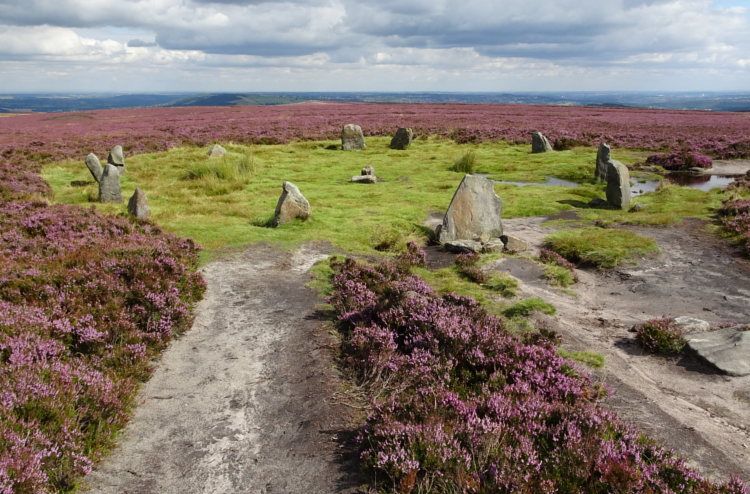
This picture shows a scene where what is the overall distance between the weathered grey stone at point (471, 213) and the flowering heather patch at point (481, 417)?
570cm

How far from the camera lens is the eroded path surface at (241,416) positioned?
4453 mm

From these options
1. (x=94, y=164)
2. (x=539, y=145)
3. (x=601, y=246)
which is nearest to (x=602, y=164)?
(x=539, y=145)

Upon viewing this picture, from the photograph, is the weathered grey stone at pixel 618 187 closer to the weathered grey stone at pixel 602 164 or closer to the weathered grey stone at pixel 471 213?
the weathered grey stone at pixel 602 164

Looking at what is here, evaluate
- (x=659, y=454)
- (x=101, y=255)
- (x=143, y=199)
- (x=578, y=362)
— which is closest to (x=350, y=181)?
(x=143, y=199)

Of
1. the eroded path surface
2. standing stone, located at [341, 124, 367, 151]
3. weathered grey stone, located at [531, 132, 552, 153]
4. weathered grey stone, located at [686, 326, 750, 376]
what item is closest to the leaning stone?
the eroded path surface

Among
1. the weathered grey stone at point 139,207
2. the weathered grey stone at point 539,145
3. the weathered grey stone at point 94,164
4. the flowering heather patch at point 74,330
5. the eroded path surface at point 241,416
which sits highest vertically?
the weathered grey stone at point 539,145

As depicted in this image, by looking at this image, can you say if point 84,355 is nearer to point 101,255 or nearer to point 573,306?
point 101,255

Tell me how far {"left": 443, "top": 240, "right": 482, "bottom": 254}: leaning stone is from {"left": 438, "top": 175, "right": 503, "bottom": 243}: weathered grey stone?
1.23 feet

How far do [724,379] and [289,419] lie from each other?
6069 mm

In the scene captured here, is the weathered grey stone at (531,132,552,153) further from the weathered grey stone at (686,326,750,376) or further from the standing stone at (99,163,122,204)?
the weathered grey stone at (686,326,750,376)

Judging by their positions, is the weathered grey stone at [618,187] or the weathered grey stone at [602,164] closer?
the weathered grey stone at [618,187]

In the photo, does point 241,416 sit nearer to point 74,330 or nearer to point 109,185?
point 74,330

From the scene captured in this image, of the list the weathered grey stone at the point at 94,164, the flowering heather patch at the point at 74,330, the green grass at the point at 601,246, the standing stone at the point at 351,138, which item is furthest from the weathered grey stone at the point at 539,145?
the flowering heather patch at the point at 74,330

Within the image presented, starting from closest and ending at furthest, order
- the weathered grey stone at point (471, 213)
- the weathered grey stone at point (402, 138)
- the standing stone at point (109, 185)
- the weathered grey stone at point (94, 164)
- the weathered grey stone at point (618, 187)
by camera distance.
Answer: the weathered grey stone at point (471, 213) < the standing stone at point (109, 185) < the weathered grey stone at point (618, 187) < the weathered grey stone at point (94, 164) < the weathered grey stone at point (402, 138)
